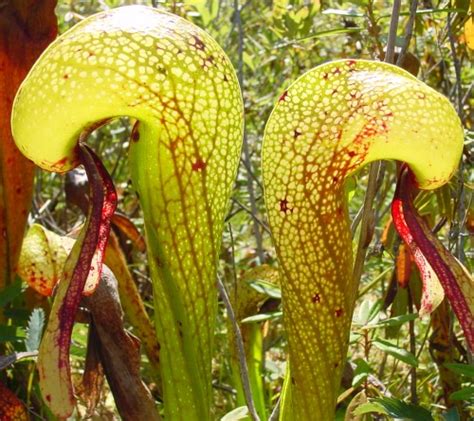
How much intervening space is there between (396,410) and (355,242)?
33 cm

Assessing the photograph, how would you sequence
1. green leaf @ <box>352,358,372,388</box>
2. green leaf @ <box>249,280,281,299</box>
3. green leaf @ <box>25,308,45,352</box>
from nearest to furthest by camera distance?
1. green leaf @ <box>25,308,45,352</box>
2. green leaf @ <box>352,358,372,388</box>
3. green leaf @ <box>249,280,281,299</box>

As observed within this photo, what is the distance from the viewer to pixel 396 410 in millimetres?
1229

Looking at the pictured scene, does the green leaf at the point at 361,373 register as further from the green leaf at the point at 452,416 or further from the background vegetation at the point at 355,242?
the green leaf at the point at 452,416

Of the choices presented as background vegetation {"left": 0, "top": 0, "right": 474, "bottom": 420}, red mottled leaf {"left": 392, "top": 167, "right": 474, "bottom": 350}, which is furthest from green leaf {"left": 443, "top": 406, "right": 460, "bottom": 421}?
red mottled leaf {"left": 392, "top": 167, "right": 474, "bottom": 350}

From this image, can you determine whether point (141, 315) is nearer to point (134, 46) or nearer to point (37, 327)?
point (37, 327)

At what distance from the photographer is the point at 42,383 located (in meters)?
0.96

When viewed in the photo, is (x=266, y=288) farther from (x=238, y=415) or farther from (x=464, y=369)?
(x=464, y=369)

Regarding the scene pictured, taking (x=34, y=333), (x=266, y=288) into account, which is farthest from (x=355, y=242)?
(x=34, y=333)

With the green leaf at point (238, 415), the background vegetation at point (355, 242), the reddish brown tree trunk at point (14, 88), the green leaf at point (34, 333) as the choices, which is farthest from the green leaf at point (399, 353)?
the reddish brown tree trunk at point (14, 88)

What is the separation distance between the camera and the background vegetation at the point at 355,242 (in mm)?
1539

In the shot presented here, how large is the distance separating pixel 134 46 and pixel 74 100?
0.10 metres

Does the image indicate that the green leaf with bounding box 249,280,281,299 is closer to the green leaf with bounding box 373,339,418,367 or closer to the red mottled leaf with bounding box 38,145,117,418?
the green leaf with bounding box 373,339,418,367

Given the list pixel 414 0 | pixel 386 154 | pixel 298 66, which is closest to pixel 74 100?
pixel 386 154

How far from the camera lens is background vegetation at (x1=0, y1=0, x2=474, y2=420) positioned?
1539 mm
